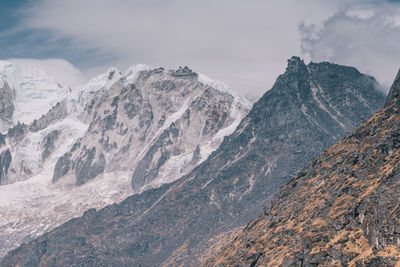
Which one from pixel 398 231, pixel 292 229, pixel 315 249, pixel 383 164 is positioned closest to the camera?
pixel 398 231

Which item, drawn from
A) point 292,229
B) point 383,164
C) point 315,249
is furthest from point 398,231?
point 292,229

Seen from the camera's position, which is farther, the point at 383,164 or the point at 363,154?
the point at 363,154

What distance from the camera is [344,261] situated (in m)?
151

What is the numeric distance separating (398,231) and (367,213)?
1667cm

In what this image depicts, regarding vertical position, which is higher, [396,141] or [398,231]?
[396,141]

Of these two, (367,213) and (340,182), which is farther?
(340,182)

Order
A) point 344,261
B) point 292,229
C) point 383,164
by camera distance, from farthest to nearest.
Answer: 1. point 292,229
2. point 383,164
3. point 344,261

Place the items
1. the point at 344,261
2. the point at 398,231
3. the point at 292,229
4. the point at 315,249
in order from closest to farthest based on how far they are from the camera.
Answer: the point at 398,231, the point at 344,261, the point at 315,249, the point at 292,229

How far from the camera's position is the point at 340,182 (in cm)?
19388

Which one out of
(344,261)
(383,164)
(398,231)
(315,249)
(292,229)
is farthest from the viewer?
(292,229)

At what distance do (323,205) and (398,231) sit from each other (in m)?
48.9

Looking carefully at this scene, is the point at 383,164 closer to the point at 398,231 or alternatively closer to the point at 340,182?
Result: the point at 340,182

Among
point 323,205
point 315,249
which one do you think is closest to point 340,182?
point 323,205

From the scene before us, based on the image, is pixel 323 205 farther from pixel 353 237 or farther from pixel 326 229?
pixel 353 237
